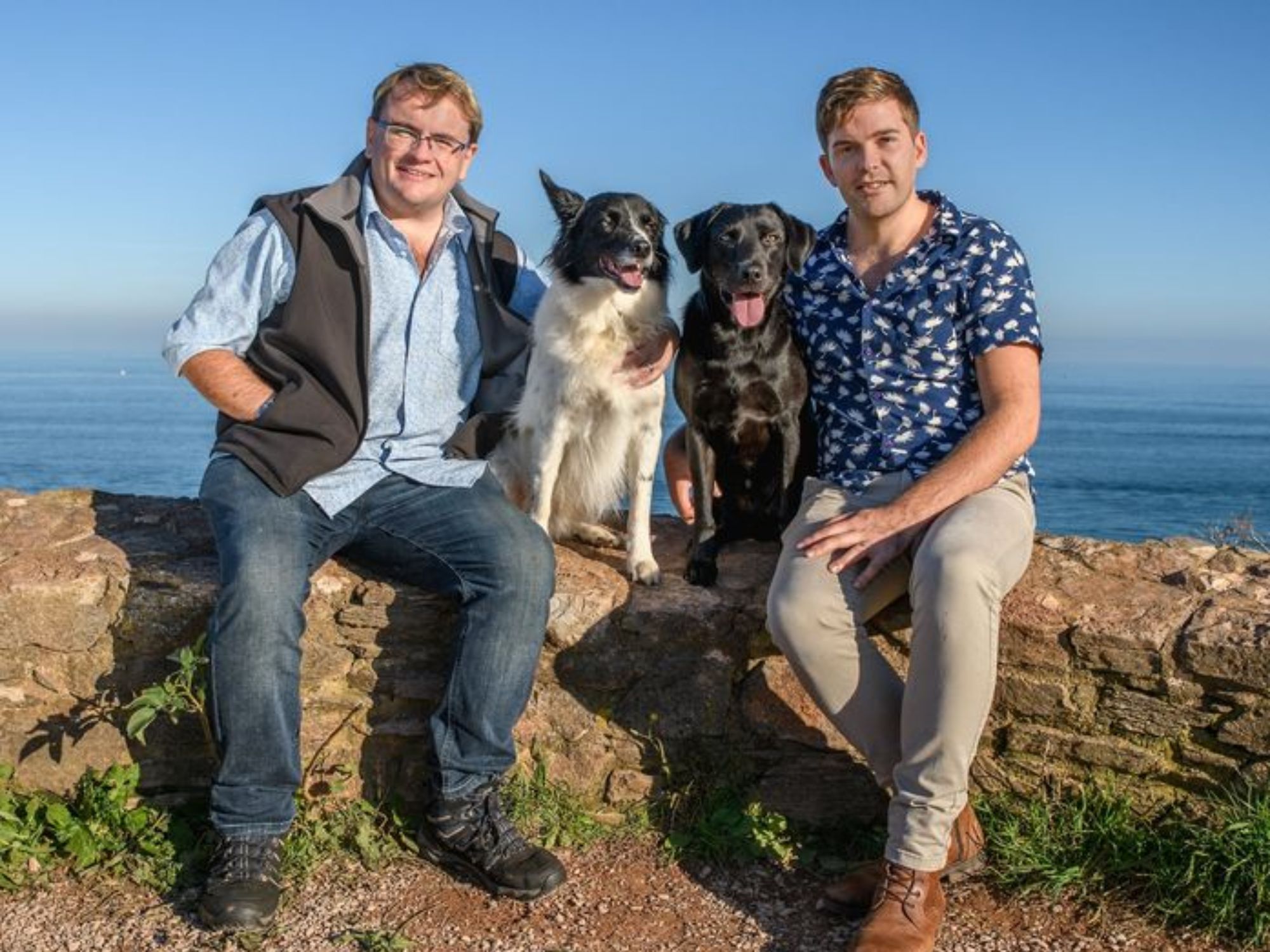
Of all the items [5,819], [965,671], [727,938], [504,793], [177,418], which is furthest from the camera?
[177,418]

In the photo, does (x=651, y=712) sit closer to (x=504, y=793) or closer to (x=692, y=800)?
(x=692, y=800)

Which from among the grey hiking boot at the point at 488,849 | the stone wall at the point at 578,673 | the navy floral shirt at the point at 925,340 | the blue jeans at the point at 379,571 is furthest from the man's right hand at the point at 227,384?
the navy floral shirt at the point at 925,340

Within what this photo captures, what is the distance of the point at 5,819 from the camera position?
10.8 feet

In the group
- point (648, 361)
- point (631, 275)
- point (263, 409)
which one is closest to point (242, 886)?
point (263, 409)

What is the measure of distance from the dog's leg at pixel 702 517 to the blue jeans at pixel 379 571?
1.94ft

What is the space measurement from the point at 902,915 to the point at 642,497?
165cm

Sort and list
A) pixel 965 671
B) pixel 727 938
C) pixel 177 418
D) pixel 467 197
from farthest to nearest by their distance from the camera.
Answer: pixel 177 418 → pixel 467 197 → pixel 727 938 → pixel 965 671

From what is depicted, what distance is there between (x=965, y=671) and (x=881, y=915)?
2.14 feet

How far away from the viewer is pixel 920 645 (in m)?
2.88

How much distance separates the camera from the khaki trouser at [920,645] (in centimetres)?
284

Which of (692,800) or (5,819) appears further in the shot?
(692,800)

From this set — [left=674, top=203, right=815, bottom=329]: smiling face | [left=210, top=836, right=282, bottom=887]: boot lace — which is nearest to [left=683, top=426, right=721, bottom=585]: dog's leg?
[left=674, top=203, right=815, bottom=329]: smiling face

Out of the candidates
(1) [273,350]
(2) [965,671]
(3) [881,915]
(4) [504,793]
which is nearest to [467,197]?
(1) [273,350]

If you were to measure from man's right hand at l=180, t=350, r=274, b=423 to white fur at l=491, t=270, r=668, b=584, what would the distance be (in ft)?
3.23
